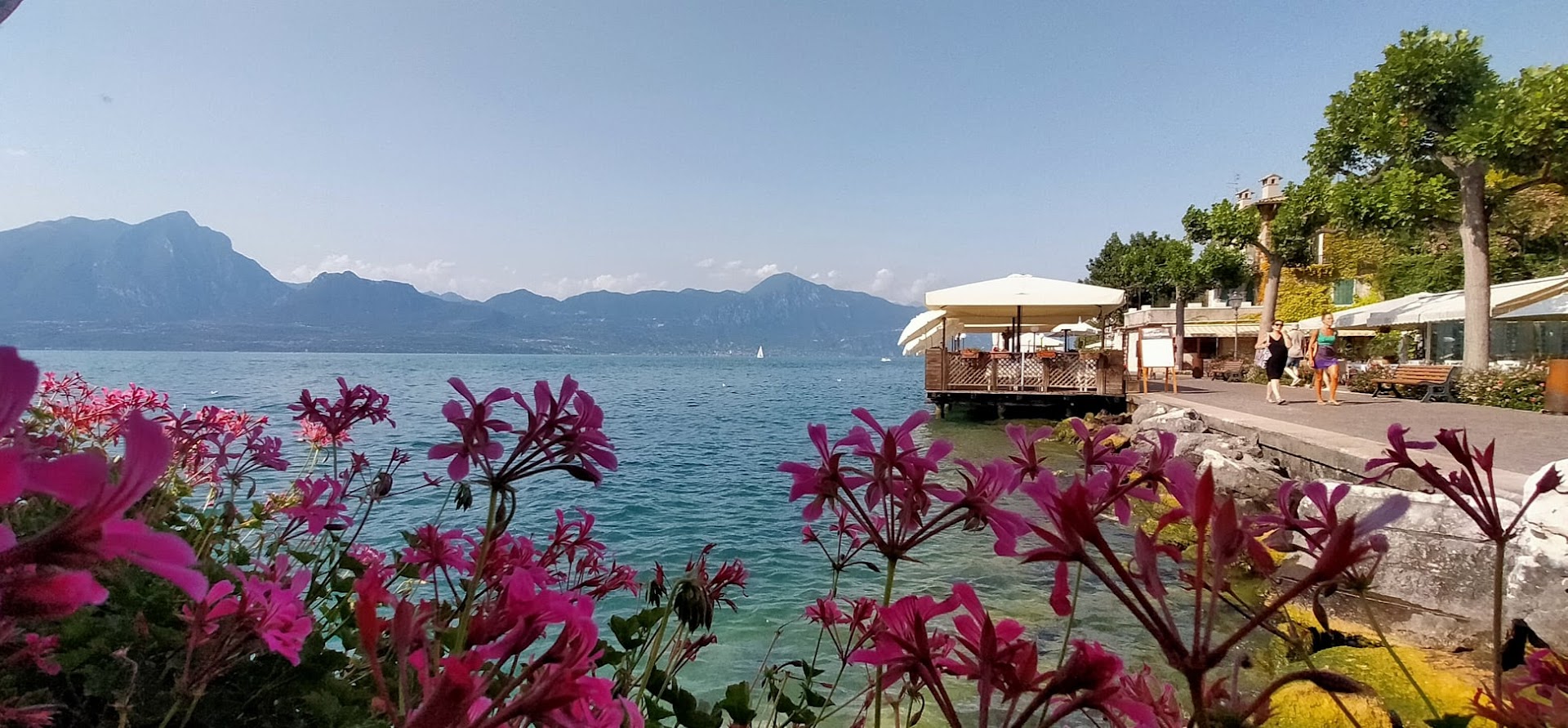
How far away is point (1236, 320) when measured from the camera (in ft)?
124

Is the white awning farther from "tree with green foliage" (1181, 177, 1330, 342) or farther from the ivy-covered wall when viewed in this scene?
the ivy-covered wall

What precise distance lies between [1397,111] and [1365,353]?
1955cm

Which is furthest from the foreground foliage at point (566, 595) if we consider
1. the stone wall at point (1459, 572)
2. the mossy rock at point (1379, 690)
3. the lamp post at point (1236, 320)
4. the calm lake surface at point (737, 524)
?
the lamp post at point (1236, 320)

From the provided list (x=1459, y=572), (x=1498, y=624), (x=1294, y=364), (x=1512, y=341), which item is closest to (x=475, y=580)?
(x=1498, y=624)

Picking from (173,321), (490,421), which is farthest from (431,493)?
(173,321)

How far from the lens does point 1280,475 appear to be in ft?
28.9

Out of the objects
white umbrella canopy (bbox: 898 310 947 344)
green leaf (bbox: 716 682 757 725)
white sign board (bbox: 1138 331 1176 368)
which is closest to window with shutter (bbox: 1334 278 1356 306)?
white sign board (bbox: 1138 331 1176 368)

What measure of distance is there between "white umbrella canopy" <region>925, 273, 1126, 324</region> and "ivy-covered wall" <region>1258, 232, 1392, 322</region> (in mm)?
20064

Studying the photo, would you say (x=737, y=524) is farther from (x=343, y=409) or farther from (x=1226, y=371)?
(x=1226, y=371)

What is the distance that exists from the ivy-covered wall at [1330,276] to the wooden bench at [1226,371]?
156 inches

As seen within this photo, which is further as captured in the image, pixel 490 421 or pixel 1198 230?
pixel 1198 230

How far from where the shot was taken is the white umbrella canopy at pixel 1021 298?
1778 centimetres

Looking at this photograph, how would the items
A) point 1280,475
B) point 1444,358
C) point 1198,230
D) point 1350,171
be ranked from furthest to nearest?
point 1198,230 → point 1444,358 → point 1350,171 → point 1280,475

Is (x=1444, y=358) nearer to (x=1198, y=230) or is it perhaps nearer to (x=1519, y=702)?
(x=1198, y=230)
